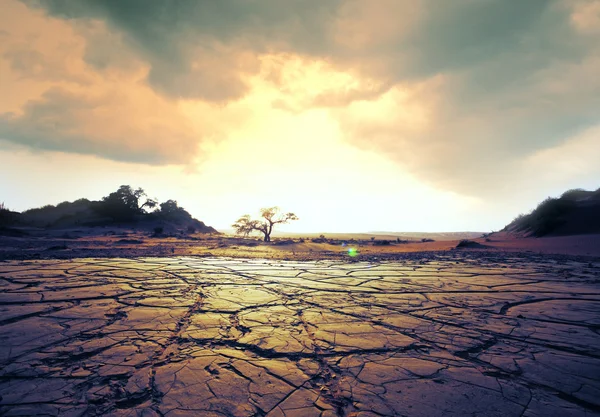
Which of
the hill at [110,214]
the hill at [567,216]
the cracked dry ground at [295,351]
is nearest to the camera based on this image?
the cracked dry ground at [295,351]

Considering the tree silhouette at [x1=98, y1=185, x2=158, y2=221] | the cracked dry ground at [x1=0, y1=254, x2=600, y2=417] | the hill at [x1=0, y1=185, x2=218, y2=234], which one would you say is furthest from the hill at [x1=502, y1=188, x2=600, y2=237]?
the tree silhouette at [x1=98, y1=185, x2=158, y2=221]

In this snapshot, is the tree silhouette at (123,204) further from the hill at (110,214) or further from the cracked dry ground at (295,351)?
the cracked dry ground at (295,351)

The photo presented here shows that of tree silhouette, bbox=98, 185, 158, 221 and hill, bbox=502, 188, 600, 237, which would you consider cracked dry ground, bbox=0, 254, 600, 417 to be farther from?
tree silhouette, bbox=98, 185, 158, 221

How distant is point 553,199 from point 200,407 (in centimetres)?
2664

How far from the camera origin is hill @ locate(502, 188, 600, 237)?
16559 mm

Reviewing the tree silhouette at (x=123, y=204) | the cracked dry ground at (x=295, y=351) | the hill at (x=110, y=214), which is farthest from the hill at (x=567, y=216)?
the tree silhouette at (x=123, y=204)

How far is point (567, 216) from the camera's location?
58.7 feet

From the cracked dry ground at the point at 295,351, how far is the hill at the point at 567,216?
682 inches

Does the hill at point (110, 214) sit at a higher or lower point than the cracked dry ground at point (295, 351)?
higher

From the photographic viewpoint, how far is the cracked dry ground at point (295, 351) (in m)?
1.59

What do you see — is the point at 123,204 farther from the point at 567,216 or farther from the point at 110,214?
the point at 567,216

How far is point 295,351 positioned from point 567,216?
23.7 metres

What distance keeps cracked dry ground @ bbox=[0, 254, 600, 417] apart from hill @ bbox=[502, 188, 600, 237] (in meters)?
17.3

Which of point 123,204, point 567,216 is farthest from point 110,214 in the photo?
point 567,216
